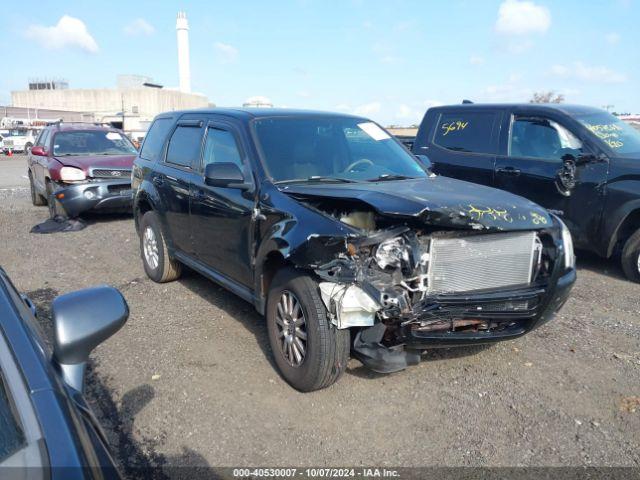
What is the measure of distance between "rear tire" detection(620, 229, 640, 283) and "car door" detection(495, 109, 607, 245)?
1.34ft

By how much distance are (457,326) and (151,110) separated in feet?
254

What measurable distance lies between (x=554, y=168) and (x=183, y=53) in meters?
80.2

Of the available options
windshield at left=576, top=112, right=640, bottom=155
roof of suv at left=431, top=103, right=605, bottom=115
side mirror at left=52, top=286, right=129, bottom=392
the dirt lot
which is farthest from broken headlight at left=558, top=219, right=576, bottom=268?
roof of suv at left=431, top=103, right=605, bottom=115

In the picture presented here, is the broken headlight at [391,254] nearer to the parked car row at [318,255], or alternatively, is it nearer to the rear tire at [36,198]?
the parked car row at [318,255]

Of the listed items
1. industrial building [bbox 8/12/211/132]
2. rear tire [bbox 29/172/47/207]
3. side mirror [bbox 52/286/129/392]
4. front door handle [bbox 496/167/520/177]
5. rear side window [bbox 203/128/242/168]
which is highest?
industrial building [bbox 8/12/211/132]

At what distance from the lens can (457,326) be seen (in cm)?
347

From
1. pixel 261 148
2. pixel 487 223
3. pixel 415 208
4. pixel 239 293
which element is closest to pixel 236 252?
pixel 239 293

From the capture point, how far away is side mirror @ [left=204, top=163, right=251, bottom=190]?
404 centimetres

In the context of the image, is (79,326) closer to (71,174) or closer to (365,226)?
(365,226)

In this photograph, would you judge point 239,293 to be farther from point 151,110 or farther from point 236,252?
point 151,110

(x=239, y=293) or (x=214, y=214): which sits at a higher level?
(x=214, y=214)

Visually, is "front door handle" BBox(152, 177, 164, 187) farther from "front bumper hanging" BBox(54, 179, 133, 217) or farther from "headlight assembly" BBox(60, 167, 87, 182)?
"headlight assembly" BBox(60, 167, 87, 182)

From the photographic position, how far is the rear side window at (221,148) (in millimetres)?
4498

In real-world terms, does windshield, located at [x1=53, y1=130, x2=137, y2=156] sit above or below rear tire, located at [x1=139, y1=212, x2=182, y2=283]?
above
